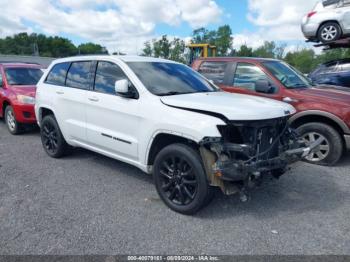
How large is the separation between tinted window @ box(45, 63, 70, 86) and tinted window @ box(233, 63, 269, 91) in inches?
126

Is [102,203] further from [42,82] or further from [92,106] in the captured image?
[42,82]

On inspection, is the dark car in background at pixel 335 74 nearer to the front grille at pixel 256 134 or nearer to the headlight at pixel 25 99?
the front grille at pixel 256 134

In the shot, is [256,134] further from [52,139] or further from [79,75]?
[52,139]

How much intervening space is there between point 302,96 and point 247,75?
1.14 metres

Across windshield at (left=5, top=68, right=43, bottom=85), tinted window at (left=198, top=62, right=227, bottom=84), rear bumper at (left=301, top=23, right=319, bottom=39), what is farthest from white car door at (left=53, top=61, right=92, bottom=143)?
rear bumper at (left=301, top=23, right=319, bottom=39)

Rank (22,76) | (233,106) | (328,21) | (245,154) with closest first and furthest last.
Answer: (245,154), (233,106), (22,76), (328,21)

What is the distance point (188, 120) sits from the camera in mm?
3213

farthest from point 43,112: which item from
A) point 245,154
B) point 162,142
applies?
point 245,154

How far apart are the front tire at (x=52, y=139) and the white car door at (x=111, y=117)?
95 centimetres

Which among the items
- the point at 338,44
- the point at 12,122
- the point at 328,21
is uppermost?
the point at 328,21

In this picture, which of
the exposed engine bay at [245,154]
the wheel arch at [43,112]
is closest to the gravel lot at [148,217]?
the exposed engine bay at [245,154]

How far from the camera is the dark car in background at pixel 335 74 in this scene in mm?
8750

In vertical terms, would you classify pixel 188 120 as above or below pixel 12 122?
above

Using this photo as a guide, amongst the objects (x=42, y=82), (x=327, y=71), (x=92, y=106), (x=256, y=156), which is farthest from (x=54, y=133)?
(x=327, y=71)
